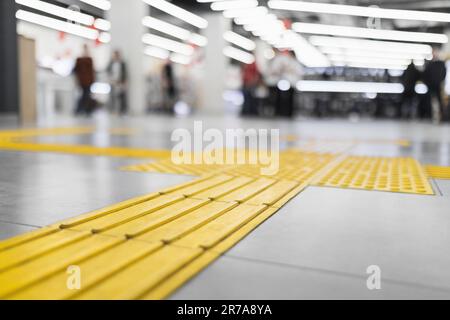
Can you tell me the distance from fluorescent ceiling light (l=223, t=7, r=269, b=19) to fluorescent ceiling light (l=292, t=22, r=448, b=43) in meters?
3.56

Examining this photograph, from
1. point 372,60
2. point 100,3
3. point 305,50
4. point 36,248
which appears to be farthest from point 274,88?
point 372,60

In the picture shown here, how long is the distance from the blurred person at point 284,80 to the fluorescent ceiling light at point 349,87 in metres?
4.44

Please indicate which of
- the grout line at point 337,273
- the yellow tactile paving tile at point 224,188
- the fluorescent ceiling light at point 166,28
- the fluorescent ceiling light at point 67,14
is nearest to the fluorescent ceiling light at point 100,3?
the fluorescent ceiling light at point 67,14

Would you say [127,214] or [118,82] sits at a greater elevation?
[118,82]

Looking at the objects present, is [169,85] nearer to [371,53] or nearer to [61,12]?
[61,12]

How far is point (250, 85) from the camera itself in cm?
1362

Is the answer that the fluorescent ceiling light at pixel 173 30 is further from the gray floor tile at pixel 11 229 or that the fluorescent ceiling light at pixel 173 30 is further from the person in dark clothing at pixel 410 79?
the gray floor tile at pixel 11 229

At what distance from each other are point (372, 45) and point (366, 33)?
11.0 feet

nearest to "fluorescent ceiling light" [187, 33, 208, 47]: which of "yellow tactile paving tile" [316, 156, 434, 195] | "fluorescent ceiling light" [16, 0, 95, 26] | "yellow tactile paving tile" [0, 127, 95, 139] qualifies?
"fluorescent ceiling light" [16, 0, 95, 26]

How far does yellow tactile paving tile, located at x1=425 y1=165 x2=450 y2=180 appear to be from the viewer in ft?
8.70

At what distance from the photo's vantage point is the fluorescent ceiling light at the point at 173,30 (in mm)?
18255

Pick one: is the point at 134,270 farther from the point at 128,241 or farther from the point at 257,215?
the point at 257,215

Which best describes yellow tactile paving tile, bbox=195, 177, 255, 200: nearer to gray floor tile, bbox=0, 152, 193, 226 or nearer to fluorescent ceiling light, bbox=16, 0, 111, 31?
gray floor tile, bbox=0, 152, 193, 226
